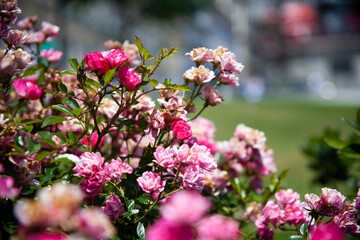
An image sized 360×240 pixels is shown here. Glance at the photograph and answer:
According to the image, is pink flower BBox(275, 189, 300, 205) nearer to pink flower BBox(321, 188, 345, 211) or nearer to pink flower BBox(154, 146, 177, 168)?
pink flower BBox(321, 188, 345, 211)

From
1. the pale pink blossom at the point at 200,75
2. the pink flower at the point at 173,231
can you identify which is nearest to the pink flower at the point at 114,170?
the pale pink blossom at the point at 200,75

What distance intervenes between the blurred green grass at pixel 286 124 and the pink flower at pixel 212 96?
95.0 inches

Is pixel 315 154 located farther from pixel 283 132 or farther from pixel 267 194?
pixel 283 132

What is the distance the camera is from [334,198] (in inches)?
34.6

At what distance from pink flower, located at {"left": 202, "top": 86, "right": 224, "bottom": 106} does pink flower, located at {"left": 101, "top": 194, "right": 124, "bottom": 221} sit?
0.43 metres

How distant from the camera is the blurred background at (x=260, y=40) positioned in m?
11.5

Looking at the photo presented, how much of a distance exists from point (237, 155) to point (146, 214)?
1.86 ft

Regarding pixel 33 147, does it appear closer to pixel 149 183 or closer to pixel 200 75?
pixel 149 183

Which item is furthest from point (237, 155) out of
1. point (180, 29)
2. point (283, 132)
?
point (180, 29)

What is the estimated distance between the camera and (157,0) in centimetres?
1423

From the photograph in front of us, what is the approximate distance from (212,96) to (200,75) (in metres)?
0.09

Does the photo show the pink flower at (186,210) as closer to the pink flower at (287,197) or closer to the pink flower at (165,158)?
the pink flower at (165,158)

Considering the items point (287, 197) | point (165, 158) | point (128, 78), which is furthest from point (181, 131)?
point (287, 197)

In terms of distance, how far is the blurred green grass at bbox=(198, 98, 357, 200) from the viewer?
4.62 m
